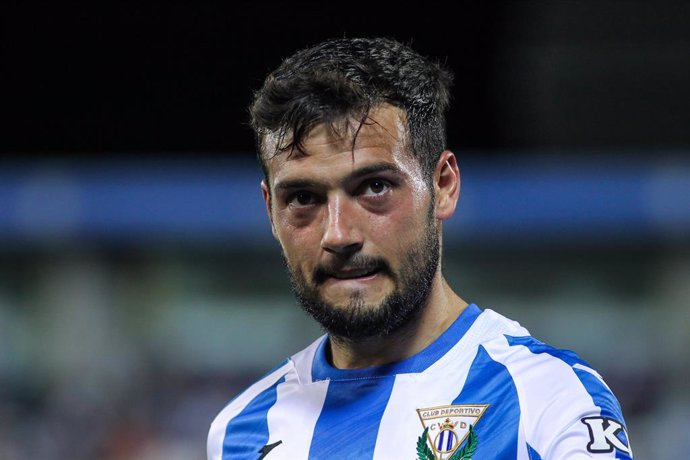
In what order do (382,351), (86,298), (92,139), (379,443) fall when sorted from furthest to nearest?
(92,139), (86,298), (382,351), (379,443)

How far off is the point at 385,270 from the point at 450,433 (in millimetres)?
359

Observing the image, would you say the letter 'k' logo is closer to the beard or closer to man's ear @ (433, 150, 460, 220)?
the beard

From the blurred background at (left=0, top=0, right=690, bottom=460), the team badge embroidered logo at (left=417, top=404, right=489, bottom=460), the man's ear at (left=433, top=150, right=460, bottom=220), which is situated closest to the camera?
the team badge embroidered logo at (left=417, top=404, right=489, bottom=460)

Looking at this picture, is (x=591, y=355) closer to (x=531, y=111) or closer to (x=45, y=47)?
(x=531, y=111)

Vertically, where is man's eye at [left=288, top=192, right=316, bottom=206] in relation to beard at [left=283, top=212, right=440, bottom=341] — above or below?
above

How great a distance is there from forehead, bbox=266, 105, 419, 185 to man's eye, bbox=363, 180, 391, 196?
0.15ft

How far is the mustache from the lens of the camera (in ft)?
6.74

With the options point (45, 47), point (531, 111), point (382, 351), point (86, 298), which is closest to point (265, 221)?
point (86, 298)

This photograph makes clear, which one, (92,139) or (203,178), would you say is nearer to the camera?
(203,178)

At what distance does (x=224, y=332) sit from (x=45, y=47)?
179 inches

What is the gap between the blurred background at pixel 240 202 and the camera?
10.6 metres

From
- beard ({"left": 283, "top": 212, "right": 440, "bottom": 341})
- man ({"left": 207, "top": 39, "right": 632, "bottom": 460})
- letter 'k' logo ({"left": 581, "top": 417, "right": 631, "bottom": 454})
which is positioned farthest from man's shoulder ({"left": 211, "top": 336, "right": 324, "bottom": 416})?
letter 'k' logo ({"left": 581, "top": 417, "right": 631, "bottom": 454})

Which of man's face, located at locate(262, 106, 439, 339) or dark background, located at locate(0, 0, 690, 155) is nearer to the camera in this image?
man's face, located at locate(262, 106, 439, 339)

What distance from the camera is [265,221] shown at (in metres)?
11.2
